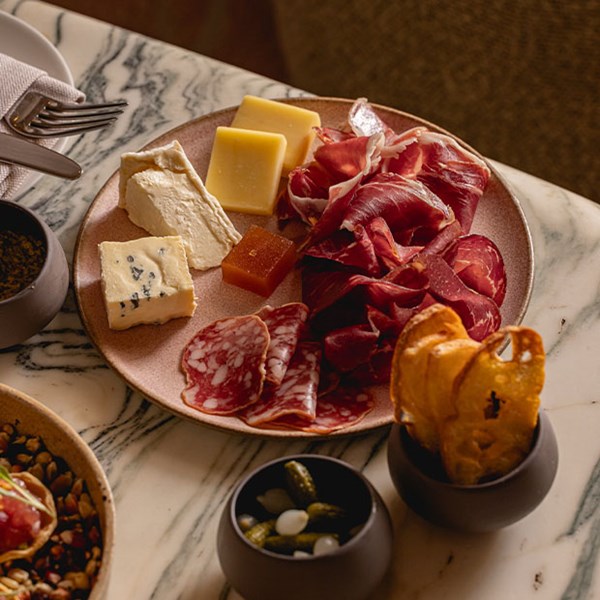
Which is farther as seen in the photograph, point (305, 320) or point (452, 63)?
point (452, 63)

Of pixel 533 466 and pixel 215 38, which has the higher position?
pixel 533 466

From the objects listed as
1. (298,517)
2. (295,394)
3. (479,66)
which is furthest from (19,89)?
(479,66)

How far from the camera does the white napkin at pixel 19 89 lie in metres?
1.55

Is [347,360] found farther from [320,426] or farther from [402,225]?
[402,225]

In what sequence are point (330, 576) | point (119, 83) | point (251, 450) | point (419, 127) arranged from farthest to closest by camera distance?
point (119, 83), point (419, 127), point (251, 450), point (330, 576)

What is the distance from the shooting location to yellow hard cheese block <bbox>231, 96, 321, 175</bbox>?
160cm

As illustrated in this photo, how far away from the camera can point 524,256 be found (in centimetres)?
144

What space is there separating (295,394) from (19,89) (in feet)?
2.52

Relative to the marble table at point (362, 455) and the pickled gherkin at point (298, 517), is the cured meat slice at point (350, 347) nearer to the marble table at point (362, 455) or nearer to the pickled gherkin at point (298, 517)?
the marble table at point (362, 455)

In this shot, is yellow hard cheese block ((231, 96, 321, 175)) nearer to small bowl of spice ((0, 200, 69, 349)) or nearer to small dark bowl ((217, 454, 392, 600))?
small bowl of spice ((0, 200, 69, 349))

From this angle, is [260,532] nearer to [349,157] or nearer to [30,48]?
[349,157]

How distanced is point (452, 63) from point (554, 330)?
123cm

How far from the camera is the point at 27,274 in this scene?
1.33m

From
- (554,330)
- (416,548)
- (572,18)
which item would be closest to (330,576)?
(416,548)
